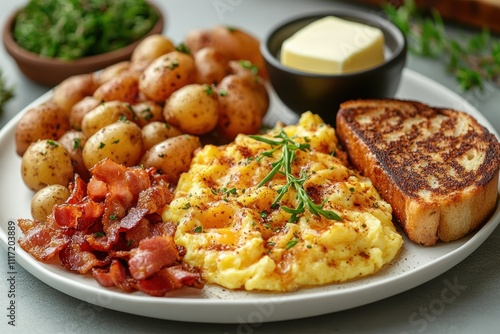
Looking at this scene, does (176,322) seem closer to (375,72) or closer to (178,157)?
(178,157)

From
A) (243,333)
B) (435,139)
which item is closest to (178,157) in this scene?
(243,333)

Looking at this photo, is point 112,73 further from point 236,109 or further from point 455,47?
point 455,47

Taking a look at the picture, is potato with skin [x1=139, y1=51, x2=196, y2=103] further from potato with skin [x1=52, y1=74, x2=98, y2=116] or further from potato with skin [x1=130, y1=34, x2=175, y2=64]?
potato with skin [x1=52, y1=74, x2=98, y2=116]

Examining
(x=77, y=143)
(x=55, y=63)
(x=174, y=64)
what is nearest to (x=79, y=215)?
(x=77, y=143)

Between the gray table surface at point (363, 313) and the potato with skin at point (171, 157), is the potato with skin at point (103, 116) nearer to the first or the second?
the potato with skin at point (171, 157)

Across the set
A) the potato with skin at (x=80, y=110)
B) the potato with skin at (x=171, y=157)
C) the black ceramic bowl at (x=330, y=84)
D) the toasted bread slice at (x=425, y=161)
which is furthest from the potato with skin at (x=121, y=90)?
→ the toasted bread slice at (x=425, y=161)

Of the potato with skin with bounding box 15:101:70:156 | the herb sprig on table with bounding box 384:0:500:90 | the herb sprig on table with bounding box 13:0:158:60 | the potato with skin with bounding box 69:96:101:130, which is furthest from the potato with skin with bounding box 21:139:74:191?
the herb sprig on table with bounding box 384:0:500:90
